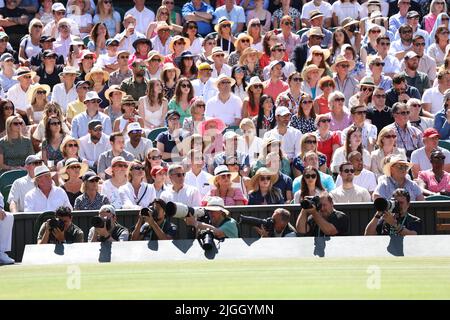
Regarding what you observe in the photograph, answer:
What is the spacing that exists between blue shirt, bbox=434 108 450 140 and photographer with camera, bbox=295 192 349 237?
423 centimetres

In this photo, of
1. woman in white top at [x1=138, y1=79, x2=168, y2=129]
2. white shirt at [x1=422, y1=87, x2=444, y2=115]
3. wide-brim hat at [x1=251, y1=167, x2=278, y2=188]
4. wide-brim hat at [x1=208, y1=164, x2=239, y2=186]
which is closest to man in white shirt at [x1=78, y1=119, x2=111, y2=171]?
woman in white top at [x1=138, y1=79, x2=168, y2=129]

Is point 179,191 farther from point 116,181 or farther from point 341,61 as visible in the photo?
point 341,61

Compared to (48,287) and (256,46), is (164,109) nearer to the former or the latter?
(256,46)

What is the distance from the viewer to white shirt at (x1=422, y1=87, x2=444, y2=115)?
2080 cm

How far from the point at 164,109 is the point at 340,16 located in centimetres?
471

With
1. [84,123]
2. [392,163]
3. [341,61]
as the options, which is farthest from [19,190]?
[341,61]

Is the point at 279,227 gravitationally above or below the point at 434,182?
below

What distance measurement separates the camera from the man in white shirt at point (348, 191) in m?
17.3

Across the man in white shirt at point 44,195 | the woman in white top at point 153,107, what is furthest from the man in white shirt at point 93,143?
the man in white shirt at point 44,195

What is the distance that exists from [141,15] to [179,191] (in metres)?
7.45

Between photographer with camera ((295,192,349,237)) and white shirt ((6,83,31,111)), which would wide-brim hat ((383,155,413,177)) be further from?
white shirt ((6,83,31,111))

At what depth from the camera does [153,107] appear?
67.6 ft

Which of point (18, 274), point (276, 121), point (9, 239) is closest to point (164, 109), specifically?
point (276, 121)

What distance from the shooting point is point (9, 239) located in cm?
1658
